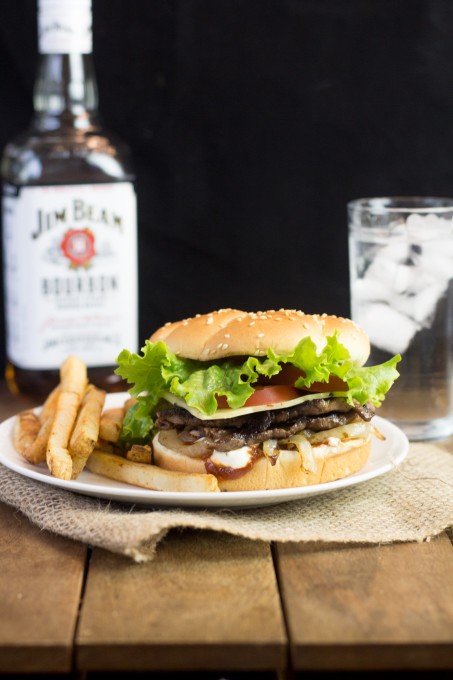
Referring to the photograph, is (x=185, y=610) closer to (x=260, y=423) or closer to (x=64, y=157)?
(x=260, y=423)

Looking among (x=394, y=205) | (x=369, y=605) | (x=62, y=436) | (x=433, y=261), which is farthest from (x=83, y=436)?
(x=394, y=205)

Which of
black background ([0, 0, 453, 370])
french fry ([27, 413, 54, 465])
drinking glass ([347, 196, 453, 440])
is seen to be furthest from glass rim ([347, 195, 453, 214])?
french fry ([27, 413, 54, 465])

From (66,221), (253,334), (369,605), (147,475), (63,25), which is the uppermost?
(63,25)

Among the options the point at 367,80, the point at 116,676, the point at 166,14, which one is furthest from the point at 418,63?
the point at 116,676

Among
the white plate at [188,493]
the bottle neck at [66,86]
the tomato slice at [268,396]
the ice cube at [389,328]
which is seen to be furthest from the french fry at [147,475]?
the bottle neck at [66,86]

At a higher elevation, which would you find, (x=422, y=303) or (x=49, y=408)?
(x=422, y=303)

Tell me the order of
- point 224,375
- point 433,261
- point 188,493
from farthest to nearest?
point 433,261
point 224,375
point 188,493
